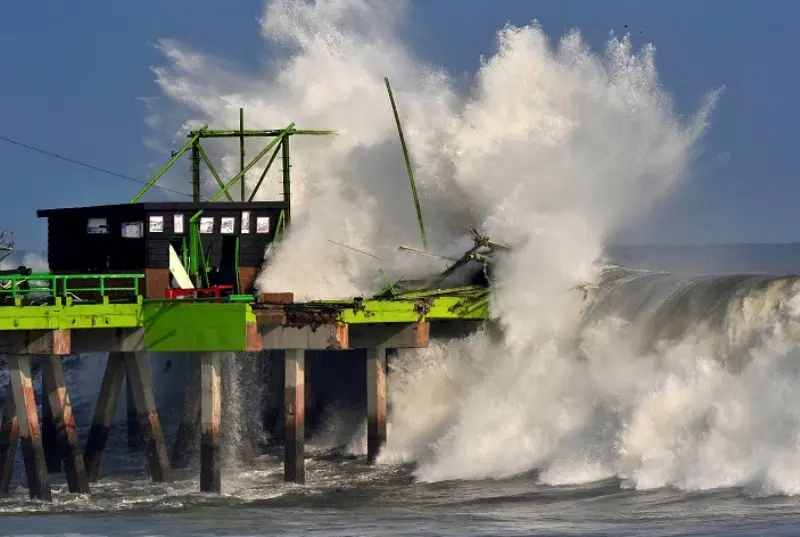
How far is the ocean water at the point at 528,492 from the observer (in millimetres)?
30859

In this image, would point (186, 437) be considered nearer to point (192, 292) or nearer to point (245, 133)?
point (192, 292)

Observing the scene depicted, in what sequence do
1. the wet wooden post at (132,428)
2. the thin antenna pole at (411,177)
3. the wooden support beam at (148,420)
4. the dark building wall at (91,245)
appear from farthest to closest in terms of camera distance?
the thin antenna pole at (411,177)
the wet wooden post at (132,428)
the dark building wall at (91,245)
the wooden support beam at (148,420)

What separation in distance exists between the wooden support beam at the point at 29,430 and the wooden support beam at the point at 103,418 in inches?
144

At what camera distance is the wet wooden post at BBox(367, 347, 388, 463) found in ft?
142

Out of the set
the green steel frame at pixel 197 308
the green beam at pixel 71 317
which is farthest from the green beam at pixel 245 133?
the green beam at pixel 71 317

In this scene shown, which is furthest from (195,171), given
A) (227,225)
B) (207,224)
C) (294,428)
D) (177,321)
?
(294,428)

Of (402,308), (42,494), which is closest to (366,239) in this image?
(402,308)

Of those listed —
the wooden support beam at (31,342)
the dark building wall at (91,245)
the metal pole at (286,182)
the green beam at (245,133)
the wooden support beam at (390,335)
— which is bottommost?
the wooden support beam at (31,342)

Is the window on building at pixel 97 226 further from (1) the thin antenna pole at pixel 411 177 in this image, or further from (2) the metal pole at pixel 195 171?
(1) the thin antenna pole at pixel 411 177

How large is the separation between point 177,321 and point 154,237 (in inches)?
287

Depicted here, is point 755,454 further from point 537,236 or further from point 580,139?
point 580,139

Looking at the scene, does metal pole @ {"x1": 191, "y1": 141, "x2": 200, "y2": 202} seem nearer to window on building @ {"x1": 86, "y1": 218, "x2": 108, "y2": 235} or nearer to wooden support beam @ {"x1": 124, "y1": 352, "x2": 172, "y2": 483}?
window on building @ {"x1": 86, "y1": 218, "x2": 108, "y2": 235}

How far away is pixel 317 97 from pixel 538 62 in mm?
9792

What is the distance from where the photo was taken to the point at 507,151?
47750 mm
